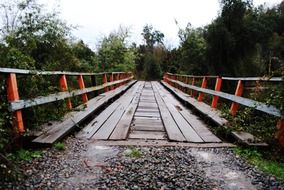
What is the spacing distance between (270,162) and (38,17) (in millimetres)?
9455

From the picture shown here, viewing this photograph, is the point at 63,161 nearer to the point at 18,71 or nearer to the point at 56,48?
the point at 18,71

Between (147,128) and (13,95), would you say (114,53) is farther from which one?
(13,95)

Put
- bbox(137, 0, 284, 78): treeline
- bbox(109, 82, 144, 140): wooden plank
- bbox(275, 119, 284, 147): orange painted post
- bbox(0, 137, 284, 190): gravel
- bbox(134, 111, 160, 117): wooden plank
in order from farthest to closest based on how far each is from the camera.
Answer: bbox(137, 0, 284, 78): treeline
bbox(134, 111, 160, 117): wooden plank
bbox(109, 82, 144, 140): wooden plank
bbox(275, 119, 284, 147): orange painted post
bbox(0, 137, 284, 190): gravel

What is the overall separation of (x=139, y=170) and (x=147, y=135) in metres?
1.71

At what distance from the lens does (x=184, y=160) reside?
3.58 meters

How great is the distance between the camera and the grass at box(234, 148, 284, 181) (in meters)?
3.21

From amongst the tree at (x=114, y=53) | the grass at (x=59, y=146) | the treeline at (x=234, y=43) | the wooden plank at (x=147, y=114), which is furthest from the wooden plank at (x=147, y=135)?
the treeline at (x=234, y=43)

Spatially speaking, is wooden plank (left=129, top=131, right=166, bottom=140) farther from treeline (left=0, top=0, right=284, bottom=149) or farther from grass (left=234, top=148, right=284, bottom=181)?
treeline (left=0, top=0, right=284, bottom=149)

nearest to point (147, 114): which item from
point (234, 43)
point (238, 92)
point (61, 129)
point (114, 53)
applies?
point (238, 92)

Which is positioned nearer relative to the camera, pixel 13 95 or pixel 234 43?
pixel 13 95

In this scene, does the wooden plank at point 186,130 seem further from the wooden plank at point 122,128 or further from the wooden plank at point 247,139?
the wooden plank at point 122,128

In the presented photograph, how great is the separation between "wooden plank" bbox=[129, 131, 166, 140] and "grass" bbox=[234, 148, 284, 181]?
1152 mm

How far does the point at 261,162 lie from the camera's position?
3.55m

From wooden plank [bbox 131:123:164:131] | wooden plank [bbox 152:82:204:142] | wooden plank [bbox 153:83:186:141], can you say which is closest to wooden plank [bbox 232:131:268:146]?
wooden plank [bbox 152:82:204:142]
